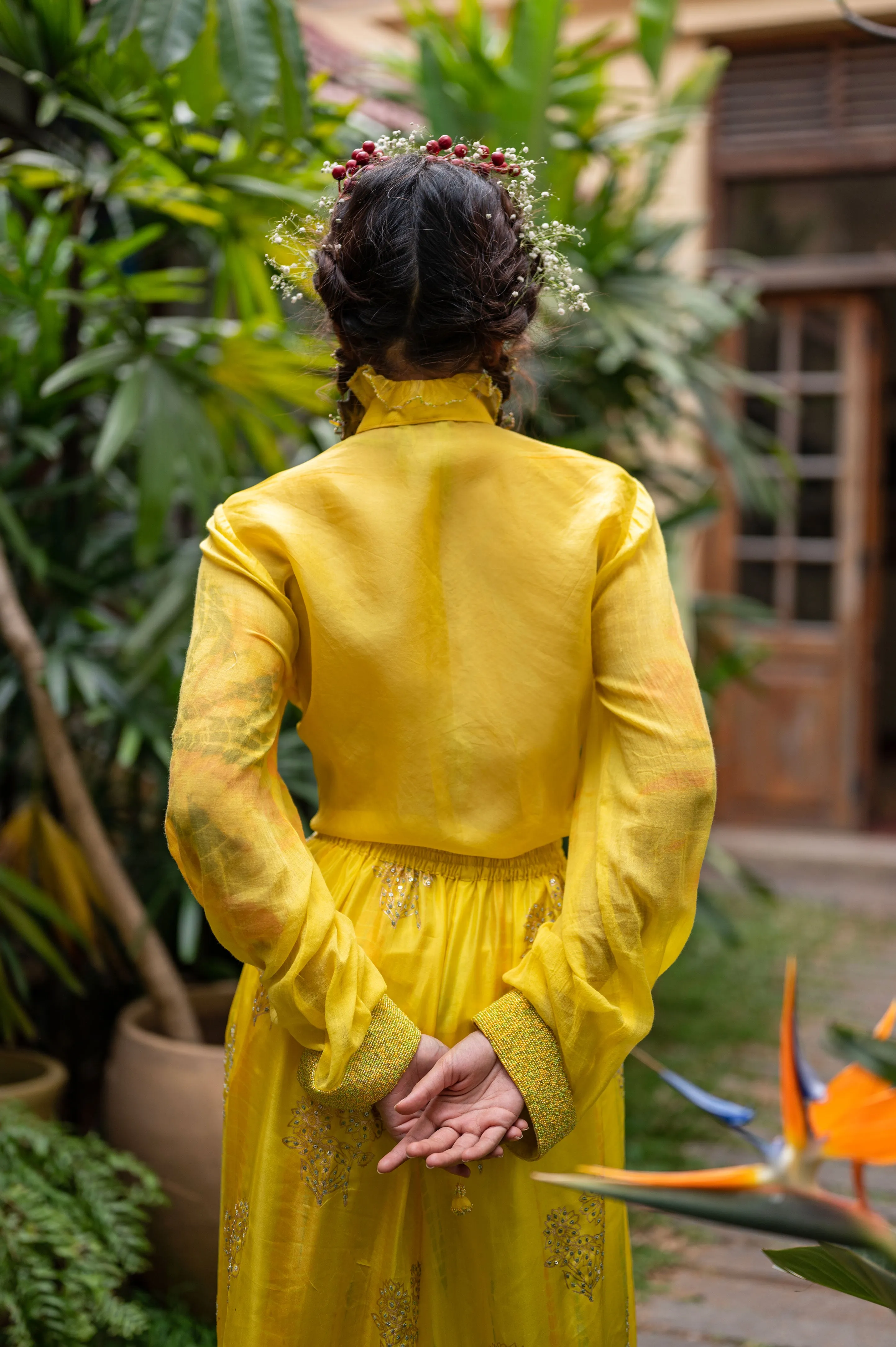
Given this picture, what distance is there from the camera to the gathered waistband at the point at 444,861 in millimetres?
1198

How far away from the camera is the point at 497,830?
3.84ft

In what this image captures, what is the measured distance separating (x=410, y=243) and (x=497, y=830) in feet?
1.73

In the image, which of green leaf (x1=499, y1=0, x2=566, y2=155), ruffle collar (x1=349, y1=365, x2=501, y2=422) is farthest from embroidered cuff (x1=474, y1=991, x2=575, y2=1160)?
green leaf (x1=499, y1=0, x2=566, y2=155)

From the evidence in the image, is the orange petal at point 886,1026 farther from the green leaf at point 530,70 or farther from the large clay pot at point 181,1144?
the green leaf at point 530,70

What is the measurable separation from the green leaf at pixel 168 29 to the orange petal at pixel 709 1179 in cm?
173

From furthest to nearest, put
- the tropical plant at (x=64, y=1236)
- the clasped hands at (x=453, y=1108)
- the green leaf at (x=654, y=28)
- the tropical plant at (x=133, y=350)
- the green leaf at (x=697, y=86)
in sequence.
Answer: the green leaf at (x=697, y=86)
the green leaf at (x=654, y=28)
the tropical plant at (x=133, y=350)
the tropical plant at (x=64, y=1236)
the clasped hands at (x=453, y=1108)

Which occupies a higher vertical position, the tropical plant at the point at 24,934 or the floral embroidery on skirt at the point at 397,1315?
the floral embroidery on skirt at the point at 397,1315

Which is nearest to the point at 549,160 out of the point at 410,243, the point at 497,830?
the point at 410,243

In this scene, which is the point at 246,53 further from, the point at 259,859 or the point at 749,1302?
the point at 749,1302

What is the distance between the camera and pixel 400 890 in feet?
3.90

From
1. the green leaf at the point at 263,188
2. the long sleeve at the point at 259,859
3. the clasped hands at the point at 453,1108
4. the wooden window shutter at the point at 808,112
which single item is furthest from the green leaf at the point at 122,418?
the wooden window shutter at the point at 808,112

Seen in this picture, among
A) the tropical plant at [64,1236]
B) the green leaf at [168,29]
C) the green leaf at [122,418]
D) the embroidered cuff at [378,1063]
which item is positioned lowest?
→ the tropical plant at [64,1236]

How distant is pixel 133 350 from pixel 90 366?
0.44ft

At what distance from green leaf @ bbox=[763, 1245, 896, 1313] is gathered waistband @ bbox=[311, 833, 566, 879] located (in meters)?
0.40
